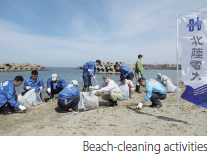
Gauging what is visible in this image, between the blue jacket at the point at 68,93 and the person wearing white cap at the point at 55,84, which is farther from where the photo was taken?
the person wearing white cap at the point at 55,84

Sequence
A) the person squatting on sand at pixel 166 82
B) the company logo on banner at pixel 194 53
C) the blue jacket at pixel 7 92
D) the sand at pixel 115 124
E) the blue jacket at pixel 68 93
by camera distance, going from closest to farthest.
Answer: the sand at pixel 115 124 → the company logo on banner at pixel 194 53 → the blue jacket at pixel 7 92 → the blue jacket at pixel 68 93 → the person squatting on sand at pixel 166 82

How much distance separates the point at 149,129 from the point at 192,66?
1.68m

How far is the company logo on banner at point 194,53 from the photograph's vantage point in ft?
9.76

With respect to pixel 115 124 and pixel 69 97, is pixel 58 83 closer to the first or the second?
pixel 69 97

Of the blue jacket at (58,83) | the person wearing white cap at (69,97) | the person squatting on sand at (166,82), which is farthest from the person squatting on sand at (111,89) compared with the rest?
the person squatting on sand at (166,82)

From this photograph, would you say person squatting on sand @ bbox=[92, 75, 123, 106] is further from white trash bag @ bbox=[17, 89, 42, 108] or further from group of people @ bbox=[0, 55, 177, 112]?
white trash bag @ bbox=[17, 89, 42, 108]

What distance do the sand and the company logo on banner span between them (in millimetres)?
723

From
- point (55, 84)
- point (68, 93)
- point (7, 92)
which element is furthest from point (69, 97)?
point (55, 84)

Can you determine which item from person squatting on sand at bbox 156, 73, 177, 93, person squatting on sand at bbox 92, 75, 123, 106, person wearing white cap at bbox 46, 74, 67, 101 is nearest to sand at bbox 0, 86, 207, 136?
person squatting on sand at bbox 92, 75, 123, 106

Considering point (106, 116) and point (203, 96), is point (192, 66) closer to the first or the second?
point (203, 96)

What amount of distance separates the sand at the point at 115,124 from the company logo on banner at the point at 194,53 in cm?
72

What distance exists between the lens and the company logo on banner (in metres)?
2.97

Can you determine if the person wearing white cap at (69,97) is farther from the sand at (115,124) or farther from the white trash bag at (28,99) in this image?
the white trash bag at (28,99)

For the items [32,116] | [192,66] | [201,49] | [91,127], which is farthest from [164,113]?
[32,116]
